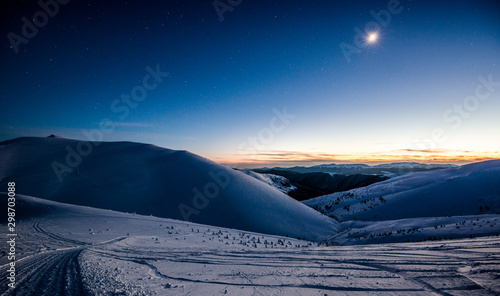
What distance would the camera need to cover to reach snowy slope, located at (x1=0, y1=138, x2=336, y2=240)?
1384cm

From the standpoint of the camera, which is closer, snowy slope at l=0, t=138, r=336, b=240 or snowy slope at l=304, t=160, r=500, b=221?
snowy slope at l=0, t=138, r=336, b=240

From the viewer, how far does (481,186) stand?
2008 centimetres

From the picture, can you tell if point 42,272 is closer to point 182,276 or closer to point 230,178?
point 182,276

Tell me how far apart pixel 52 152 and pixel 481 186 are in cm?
4215

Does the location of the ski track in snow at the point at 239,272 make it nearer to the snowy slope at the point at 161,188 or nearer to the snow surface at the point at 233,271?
the snow surface at the point at 233,271

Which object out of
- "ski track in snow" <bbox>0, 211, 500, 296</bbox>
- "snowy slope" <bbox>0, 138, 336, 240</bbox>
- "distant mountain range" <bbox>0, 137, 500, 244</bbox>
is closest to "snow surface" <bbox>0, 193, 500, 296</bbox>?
"ski track in snow" <bbox>0, 211, 500, 296</bbox>

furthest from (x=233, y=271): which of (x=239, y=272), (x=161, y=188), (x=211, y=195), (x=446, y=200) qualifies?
(x=446, y=200)

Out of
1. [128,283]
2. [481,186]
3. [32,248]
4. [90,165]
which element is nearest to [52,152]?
[90,165]

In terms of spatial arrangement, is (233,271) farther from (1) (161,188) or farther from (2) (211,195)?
(1) (161,188)

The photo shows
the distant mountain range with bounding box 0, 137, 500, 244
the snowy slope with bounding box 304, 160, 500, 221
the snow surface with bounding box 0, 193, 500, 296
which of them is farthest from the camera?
the snowy slope with bounding box 304, 160, 500, 221

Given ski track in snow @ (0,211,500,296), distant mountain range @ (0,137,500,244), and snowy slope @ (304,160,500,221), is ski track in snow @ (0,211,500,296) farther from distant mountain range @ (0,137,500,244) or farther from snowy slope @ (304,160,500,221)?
snowy slope @ (304,160,500,221)

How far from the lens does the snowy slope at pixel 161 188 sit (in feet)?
45.4

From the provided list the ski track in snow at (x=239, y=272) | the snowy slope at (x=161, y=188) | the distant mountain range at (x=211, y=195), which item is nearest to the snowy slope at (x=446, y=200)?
the distant mountain range at (x=211, y=195)

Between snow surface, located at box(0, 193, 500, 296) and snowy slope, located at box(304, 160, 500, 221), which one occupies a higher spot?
snow surface, located at box(0, 193, 500, 296)
